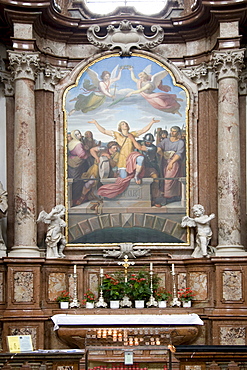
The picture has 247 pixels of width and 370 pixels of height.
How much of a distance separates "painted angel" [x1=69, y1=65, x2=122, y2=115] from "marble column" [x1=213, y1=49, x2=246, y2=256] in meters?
2.52

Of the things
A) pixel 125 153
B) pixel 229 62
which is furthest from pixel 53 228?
pixel 229 62

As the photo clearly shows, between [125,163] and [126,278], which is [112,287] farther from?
[125,163]

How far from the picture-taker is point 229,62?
15555mm

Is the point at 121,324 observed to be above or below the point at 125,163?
below

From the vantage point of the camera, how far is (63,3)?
17062 millimetres

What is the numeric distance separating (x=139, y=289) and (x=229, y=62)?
17.6 ft

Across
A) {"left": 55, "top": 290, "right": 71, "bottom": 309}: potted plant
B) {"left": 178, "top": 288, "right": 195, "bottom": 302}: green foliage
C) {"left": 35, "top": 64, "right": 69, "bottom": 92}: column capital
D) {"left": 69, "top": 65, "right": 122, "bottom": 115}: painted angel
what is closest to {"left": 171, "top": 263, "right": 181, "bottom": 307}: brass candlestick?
{"left": 178, "top": 288, "right": 195, "bottom": 302}: green foliage

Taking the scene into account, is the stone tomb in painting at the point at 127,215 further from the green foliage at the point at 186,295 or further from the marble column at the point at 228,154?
the green foliage at the point at 186,295

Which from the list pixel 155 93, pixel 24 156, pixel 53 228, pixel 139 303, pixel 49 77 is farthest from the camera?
pixel 155 93

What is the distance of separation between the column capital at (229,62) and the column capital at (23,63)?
4008mm

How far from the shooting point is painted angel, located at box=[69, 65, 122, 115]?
16.5 meters

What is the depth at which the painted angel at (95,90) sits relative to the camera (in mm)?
16500

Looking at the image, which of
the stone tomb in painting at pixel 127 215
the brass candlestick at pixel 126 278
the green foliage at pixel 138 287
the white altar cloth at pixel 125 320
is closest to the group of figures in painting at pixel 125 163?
the stone tomb in painting at pixel 127 215

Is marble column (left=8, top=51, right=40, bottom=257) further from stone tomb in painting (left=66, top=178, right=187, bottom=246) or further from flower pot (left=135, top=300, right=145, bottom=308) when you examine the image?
flower pot (left=135, top=300, right=145, bottom=308)
